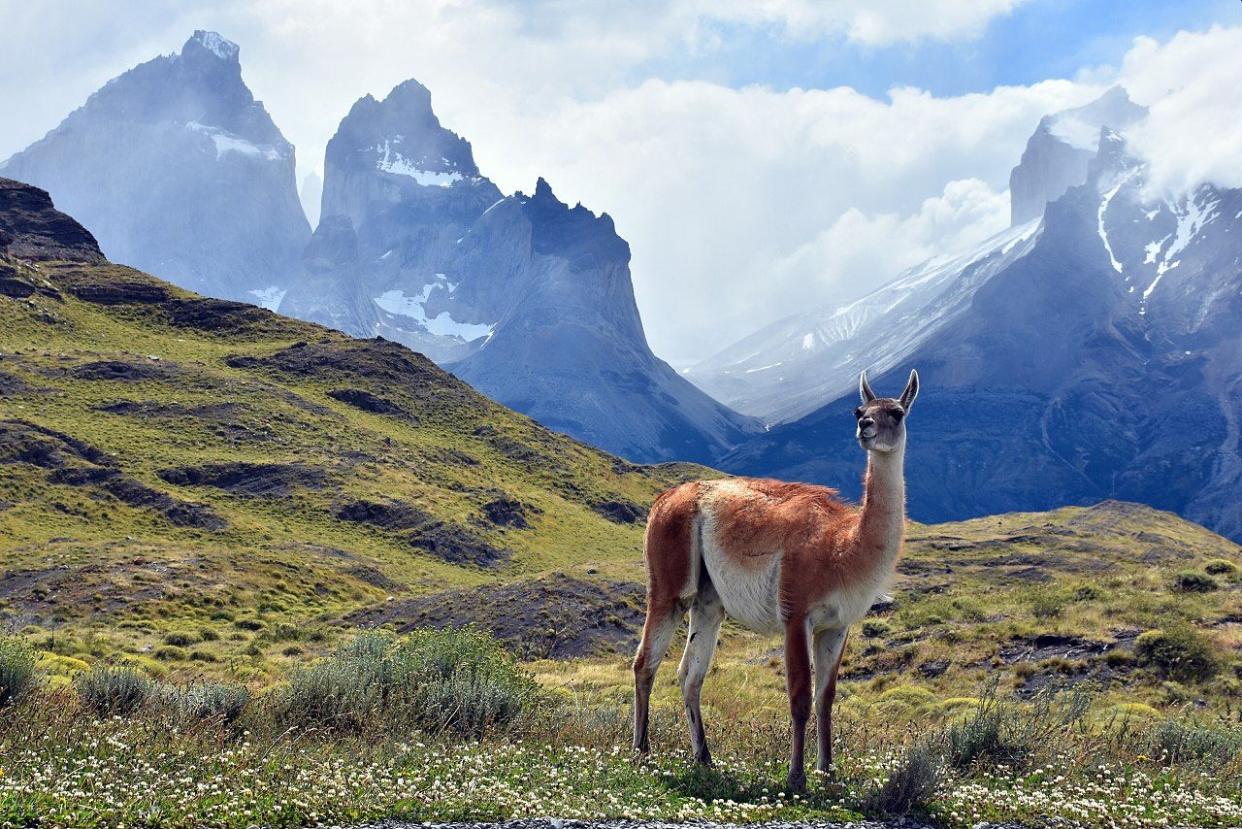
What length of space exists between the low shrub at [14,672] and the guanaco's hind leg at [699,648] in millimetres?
6375

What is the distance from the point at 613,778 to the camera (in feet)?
27.6

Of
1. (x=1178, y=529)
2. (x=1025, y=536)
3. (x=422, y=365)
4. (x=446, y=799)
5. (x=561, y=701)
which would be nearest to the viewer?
(x=446, y=799)

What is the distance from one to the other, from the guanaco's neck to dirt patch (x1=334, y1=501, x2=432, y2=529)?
59805 millimetres

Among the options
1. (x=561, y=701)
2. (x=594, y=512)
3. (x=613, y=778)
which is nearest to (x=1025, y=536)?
(x=594, y=512)

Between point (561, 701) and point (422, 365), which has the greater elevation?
point (422, 365)

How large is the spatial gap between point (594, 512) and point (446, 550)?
77.8 feet

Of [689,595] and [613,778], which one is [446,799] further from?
[689,595]

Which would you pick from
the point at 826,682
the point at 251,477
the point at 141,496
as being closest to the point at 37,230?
the point at 251,477

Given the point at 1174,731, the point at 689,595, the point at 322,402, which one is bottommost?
the point at 1174,731

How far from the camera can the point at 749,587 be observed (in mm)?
9344

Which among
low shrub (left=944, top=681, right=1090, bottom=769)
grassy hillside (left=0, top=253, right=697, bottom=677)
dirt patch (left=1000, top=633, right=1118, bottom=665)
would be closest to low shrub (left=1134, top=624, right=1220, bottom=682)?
dirt patch (left=1000, top=633, right=1118, bottom=665)

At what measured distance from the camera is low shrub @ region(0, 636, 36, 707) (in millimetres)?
9914

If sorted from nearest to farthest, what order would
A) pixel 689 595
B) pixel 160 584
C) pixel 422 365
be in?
1. pixel 689 595
2. pixel 160 584
3. pixel 422 365

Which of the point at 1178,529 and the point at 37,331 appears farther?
the point at 1178,529
